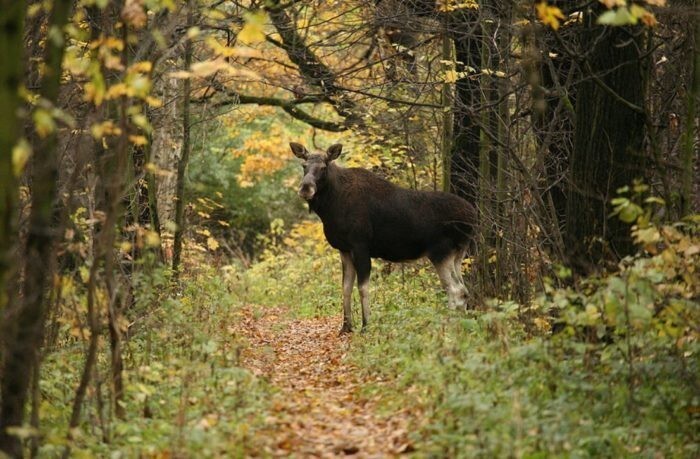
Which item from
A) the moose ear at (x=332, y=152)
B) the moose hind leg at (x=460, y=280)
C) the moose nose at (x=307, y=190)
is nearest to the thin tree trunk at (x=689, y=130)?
the moose hind leg at (x=460, y=280)

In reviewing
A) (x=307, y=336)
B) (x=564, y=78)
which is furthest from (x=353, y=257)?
(x=564, y=78)

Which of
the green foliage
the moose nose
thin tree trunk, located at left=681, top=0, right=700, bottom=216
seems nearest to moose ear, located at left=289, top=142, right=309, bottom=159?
the moose nose

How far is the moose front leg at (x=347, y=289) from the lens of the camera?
13477mm

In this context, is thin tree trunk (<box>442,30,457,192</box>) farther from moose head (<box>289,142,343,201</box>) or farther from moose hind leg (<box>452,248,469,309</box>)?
moose head (<box>289,142,343,201</box>)

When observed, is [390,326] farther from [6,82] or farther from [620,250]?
[6,82]

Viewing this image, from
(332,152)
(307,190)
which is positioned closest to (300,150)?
(332,152)

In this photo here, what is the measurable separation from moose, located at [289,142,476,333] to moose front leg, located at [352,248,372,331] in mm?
15

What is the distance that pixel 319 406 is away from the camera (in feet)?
27.5

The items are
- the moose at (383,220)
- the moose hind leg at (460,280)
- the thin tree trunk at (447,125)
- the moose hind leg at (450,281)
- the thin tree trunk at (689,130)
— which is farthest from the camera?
the thin tree trunk at (447,125)

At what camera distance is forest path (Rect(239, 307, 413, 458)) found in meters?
6.78

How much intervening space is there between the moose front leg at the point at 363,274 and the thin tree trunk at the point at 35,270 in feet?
24.8

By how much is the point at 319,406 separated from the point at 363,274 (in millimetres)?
5547

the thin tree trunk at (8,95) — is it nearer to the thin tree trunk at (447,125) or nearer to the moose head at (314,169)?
the moose head at (314,169)

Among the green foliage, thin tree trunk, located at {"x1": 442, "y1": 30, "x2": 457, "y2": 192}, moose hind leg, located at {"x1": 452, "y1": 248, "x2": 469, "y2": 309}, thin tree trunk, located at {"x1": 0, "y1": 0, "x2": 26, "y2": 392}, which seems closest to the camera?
thin tree trunk, located at {"x1": 0, "y1": 0, "x2": 26, "y2": 392}
